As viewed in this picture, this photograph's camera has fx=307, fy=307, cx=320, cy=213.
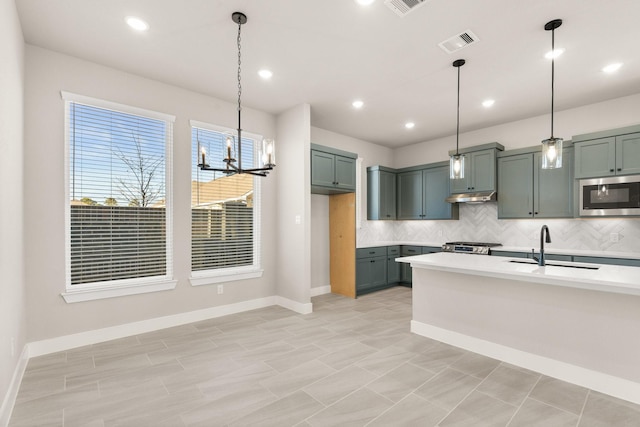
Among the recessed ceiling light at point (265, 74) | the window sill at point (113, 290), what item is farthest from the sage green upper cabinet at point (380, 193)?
the window sill at point (113, 290)

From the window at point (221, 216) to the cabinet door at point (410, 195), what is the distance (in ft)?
10.9

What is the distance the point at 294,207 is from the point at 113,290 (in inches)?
97.5

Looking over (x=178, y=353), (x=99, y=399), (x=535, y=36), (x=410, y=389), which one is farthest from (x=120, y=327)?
(x=535, y=36)

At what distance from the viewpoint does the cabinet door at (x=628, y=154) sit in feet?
12.9

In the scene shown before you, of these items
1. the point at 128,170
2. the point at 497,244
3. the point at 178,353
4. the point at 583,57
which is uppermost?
the point at 583,57

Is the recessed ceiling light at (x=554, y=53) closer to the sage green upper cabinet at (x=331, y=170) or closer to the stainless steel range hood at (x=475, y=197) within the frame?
the stainless steel range hood at (x=475, y=197)

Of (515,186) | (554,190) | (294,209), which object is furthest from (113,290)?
(554,190)

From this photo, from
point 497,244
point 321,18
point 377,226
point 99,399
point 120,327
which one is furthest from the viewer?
point 377,226

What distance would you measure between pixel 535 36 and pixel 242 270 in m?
4.41

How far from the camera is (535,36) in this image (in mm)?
2875

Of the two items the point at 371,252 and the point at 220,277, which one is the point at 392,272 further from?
the point at 220,277

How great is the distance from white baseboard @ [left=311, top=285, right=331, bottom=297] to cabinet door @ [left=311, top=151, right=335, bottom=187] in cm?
199

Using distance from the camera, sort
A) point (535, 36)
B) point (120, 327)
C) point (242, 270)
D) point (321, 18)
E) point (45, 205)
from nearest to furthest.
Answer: point (321, 18) → point (535, 36) → point (45, 205) → point (120, 327) → point (242, 270)

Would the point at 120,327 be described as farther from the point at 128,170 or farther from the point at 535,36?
the point at 535,36
